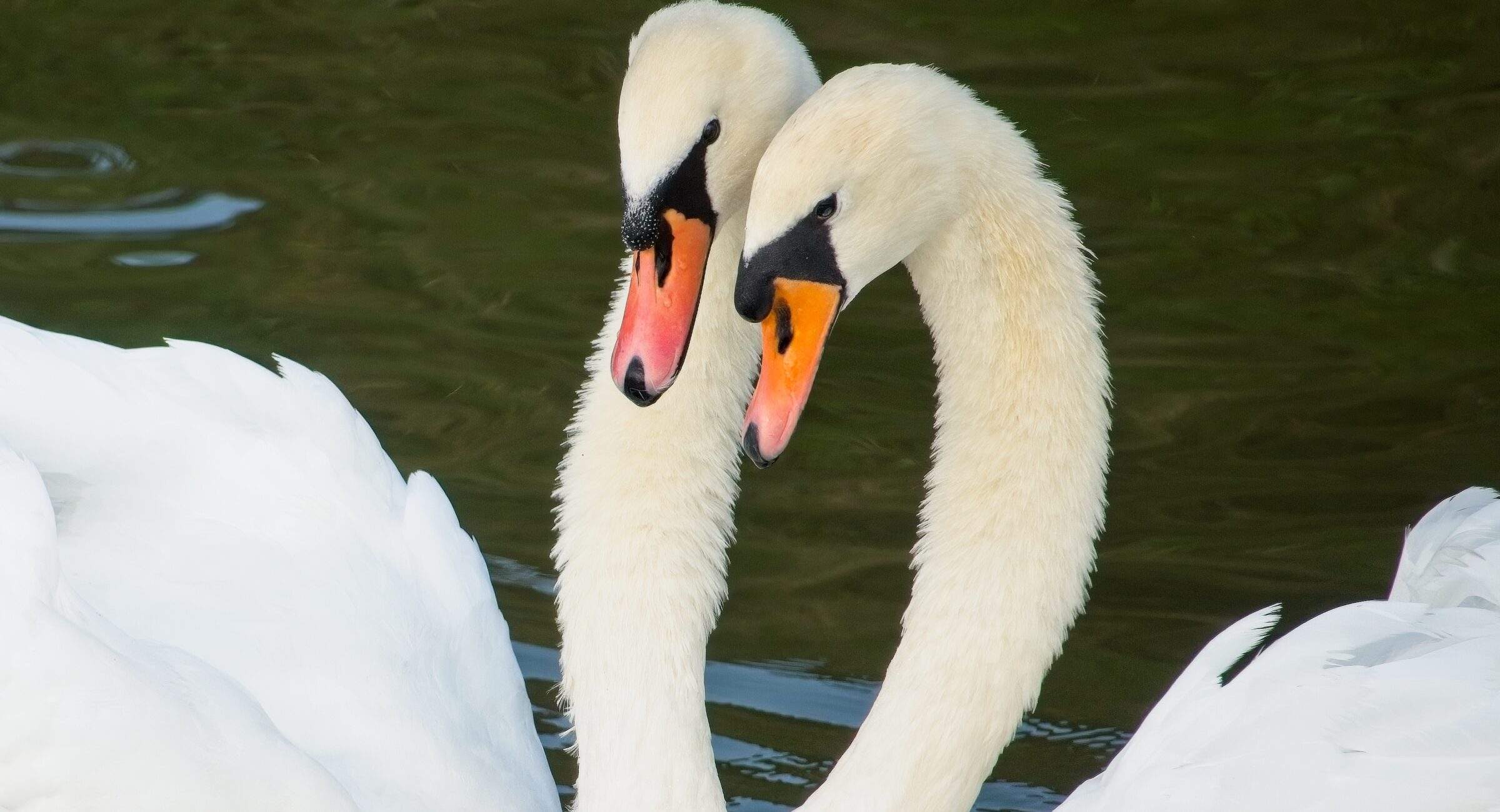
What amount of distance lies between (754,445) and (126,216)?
4.60 m

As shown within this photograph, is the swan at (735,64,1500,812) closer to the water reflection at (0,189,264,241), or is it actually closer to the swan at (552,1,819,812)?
the swan at (552,1,819,812)

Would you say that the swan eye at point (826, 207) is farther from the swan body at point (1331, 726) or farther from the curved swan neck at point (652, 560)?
the swan body at point (1331, 726)

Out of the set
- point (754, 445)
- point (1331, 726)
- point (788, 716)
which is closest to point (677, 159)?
point (754, 445)

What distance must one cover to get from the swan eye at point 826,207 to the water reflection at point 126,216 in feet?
14.4

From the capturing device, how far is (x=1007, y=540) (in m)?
3.87

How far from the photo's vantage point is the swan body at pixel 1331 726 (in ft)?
11.5

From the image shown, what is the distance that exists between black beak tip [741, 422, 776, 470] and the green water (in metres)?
1.50

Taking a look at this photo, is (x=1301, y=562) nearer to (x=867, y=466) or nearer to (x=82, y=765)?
(x=867, y=466)

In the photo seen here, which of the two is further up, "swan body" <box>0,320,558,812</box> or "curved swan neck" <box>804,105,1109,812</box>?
"curved swan neck" <box>804,105,1109,812</box>

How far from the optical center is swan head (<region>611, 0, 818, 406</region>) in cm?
369

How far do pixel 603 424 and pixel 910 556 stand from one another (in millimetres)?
1771

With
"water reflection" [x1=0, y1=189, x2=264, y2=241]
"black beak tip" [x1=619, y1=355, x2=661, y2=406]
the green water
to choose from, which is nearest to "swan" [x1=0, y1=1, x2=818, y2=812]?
"black beak tip" [x1=619, y1=355, x2=661, y2=406]

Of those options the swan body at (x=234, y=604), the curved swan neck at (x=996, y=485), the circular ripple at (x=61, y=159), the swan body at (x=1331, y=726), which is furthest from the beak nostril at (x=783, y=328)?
the circular ripple at (x=61, y=159)

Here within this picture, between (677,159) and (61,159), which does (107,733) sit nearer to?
(677,159)
